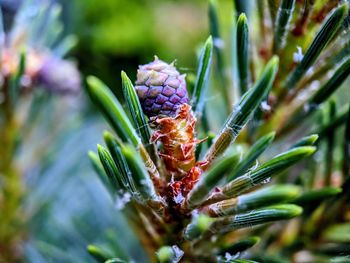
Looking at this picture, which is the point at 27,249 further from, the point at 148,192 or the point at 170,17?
the point at 170,17

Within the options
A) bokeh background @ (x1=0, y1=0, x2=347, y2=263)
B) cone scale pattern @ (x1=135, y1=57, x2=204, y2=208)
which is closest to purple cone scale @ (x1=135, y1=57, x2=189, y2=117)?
cone scale pattern @ (x1=135, y1=57, x2=204, y2=208)

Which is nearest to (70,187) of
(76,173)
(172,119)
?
(76,173)

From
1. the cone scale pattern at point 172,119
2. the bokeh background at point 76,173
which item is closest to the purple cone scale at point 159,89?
the cone scale pattern at point 172,119

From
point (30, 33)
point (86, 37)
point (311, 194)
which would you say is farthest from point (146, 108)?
point (86, 37)

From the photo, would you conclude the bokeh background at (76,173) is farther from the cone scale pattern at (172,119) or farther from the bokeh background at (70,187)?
the cone scale pattern at (172,119)

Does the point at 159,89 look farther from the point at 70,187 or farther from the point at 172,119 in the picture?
the point at 70,187

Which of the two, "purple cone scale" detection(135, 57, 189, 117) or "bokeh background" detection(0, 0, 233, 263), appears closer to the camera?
"purple cone scale" detection(135, 57, 189, 117)

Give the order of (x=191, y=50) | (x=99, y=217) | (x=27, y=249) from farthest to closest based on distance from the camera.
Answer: (x=191, y=50) → (x=99, y=217) → (x=27, y=249)

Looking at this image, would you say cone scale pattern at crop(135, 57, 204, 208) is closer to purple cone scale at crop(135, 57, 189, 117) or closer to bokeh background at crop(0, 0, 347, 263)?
purple cone scale at crop(135, 57, 189, 117)

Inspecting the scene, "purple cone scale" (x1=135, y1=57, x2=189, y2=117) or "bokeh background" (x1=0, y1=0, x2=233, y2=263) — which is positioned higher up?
"bokeh background" (x1=0, y1=0, x2=233, y2=263)
